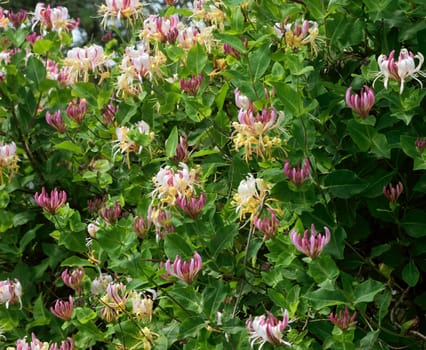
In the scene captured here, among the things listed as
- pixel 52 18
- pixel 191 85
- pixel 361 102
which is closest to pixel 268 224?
pixel 361 102

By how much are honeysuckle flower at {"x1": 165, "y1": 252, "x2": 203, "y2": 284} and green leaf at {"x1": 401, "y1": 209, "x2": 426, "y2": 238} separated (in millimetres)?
409

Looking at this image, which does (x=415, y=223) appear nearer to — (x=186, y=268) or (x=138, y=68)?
(x=186, y=268)

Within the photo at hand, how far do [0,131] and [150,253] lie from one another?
0.78 metres

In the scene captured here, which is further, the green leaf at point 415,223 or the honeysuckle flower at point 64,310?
the honeysuckle flower at point 64,310

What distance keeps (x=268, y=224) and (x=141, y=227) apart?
0.30 metres

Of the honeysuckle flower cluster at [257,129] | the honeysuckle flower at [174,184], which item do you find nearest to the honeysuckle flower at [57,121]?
the honeysuckle flower at [174,184]

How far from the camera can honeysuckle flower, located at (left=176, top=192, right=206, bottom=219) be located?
1579 mm

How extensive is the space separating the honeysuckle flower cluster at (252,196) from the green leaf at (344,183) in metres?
0.12

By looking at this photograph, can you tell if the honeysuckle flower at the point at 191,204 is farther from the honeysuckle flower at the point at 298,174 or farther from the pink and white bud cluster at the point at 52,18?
the pink and white bud cluster at the point at 52,18

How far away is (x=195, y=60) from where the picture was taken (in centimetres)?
191

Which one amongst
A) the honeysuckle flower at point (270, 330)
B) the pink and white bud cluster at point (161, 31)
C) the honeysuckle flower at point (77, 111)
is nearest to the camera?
the honeysuckle flower at point (270, 330)

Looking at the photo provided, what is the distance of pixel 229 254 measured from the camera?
169 cm

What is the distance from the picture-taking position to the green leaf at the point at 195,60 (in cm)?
190

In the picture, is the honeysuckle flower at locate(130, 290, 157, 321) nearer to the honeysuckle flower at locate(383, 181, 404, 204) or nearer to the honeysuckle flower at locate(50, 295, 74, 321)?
the honeysuckle flower at locate(50, 295, 74, 321)
